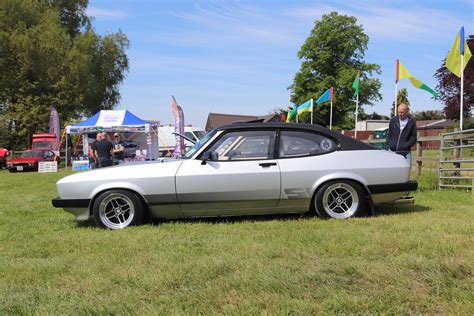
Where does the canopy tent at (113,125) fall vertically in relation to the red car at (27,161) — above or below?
above

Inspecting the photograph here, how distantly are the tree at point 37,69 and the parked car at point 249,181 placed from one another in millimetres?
29423

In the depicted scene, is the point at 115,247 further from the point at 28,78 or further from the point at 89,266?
the point at 28,78

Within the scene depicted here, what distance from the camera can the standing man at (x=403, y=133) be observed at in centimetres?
789

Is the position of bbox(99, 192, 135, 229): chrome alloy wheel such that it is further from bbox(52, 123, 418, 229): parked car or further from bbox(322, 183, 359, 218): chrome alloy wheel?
bbox(322, 183, 359, 218): chrome alloy wheel

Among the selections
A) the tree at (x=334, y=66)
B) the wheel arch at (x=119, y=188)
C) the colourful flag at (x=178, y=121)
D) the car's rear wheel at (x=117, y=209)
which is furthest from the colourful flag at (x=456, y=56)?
the tree at (x=334, y=66)

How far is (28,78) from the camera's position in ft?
109

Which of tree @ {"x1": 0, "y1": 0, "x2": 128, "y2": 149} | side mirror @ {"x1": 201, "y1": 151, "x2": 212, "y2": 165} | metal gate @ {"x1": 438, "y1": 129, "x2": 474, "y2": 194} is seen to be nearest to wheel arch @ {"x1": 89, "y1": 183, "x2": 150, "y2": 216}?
side mirror @ {"x1": 201, "y1": 151, "x2": 212, "y2": 165}

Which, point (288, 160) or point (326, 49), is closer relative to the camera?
point (288, 160)

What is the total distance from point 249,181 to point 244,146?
1.64ft

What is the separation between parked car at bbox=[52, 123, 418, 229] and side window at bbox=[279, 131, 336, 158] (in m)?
0.01

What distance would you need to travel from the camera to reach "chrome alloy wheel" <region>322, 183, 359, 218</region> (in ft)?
20.0

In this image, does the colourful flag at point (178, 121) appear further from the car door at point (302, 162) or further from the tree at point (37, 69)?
the car door at point (302, 162)

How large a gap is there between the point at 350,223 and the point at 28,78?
32.7m

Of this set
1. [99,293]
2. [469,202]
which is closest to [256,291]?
[99,293]
